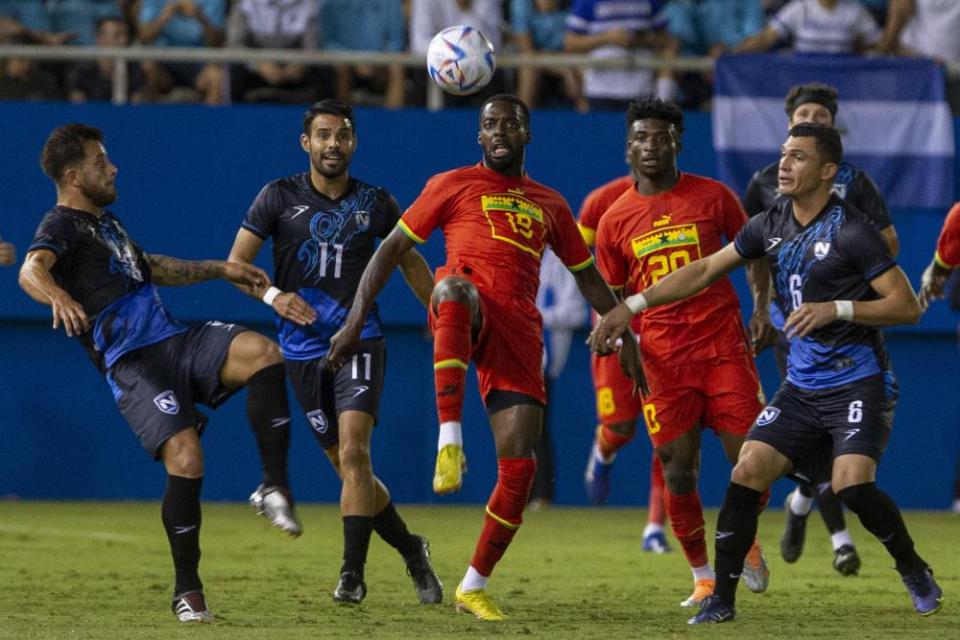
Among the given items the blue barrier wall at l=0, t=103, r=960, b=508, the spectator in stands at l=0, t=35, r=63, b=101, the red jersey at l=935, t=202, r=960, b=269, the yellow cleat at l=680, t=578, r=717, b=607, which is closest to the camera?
the yellow cleat at l=680, t=578, r=717, b=607

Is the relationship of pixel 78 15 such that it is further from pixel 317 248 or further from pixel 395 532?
pixel 395 532

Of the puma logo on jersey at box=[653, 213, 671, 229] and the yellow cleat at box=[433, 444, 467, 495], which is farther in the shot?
the puma logo on jersey at box=[653, 213, 671, 229]

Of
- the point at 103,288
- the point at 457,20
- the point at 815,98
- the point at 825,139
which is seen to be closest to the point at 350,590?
the point at 103,288

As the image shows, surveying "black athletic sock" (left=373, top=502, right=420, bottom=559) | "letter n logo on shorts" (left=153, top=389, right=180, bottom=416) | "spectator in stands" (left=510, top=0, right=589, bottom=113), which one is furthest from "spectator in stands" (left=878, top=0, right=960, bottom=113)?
"letter n logo on shorts" (left=153, top=389, right=180, bottom=416)

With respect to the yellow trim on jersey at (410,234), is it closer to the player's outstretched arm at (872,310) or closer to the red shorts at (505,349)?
the red shorts at (505,349)

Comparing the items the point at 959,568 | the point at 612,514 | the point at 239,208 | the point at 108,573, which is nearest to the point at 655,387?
the point at 959,568

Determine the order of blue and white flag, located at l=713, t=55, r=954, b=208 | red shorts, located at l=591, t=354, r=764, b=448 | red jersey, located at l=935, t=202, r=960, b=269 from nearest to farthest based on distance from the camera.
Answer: red shorts, located at l=591, t=354, r=764, b=448
red jersey, located at l=935, t=202, r=960, b=269
blue and white flag, located at l=713, t=55, r=954, b=208

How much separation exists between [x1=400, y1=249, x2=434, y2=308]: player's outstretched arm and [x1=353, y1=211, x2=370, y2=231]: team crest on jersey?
278mm

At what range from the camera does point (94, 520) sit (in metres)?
13.9

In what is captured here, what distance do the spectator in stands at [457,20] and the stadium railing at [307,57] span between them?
0.24 m

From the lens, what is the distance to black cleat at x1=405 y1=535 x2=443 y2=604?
29.1ft

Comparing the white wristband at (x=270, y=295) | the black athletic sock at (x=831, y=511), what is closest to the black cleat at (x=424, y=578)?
the white wristband at (x=270, y=295)

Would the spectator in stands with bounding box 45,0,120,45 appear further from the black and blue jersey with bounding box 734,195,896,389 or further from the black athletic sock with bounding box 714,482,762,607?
the black athletic sock with bounding box 714,482,762,607

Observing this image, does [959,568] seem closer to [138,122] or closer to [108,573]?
[108,573]
